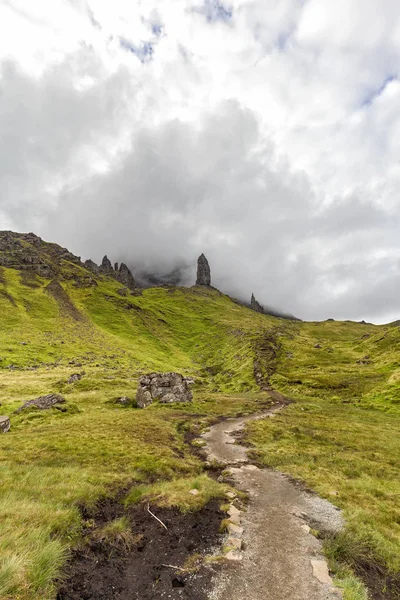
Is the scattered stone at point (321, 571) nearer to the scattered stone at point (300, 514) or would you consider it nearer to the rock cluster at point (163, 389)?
the scattered stone at point (300, 514)

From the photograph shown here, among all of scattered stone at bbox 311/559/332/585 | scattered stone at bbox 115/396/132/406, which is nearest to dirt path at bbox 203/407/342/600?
scattered stone at bbox 311/559/332/585

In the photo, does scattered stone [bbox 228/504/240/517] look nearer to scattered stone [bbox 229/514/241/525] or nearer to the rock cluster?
scattered stone [bbox 229/514/241/525]

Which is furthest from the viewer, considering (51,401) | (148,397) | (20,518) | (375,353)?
(375,353)

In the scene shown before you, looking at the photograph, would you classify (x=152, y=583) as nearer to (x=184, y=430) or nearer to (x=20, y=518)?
(x=20, y=518)

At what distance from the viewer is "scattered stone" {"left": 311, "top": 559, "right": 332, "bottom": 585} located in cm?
1041

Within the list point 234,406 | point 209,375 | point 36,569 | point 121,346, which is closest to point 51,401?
point 234,406

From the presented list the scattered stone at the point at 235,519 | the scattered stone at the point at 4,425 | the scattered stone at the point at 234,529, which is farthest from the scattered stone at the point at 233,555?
the scattered stone at the point at 4,425

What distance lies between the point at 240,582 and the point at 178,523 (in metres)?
5.03

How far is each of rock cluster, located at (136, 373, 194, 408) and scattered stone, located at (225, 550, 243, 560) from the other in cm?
4721

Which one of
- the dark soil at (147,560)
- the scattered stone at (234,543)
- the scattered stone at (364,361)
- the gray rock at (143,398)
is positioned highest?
the scattered stone at (364,361)

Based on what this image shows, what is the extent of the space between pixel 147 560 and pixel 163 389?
51329 millimetres

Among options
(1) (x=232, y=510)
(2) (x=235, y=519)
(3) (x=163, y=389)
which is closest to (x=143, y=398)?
(3) (x=163, y=389)

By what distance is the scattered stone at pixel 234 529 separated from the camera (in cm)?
1337

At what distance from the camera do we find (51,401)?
4597cm
